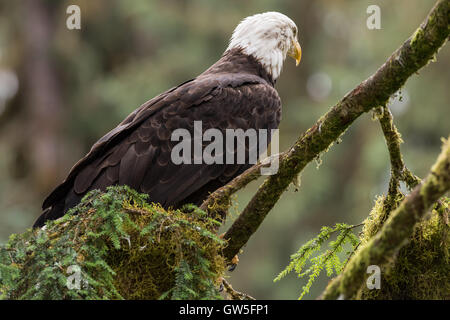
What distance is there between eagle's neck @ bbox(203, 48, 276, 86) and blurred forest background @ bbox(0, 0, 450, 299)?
23.3ft

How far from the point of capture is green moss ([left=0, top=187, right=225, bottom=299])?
2.63 meters

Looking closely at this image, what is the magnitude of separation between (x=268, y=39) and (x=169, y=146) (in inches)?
78.1

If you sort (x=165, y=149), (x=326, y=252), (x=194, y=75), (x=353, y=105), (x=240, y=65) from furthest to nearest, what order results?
(x=194, y=75) → (x=240, y=65) → (x=165, y=149) → (x=326, y=252) → (x=353, y=105)

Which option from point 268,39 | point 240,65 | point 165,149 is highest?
point 268,39

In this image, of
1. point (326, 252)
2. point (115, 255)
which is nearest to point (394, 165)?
point (326, 252)

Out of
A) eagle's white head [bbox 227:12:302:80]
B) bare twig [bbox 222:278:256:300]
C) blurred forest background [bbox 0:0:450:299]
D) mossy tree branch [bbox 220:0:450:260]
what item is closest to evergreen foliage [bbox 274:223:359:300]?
bare twig [bbox 222:278:256:300]

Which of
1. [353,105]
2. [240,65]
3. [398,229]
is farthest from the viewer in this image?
[240,65]

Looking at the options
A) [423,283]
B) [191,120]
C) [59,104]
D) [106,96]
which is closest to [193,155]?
[191,120]

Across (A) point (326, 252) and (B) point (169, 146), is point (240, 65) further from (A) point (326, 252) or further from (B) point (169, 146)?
(A) point (326, 252)

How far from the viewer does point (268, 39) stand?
19.8 ft

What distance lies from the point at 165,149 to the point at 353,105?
195 centimetres

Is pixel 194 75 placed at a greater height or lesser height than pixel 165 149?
lesser

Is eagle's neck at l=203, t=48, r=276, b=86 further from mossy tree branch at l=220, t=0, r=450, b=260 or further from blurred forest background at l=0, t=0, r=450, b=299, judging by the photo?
blurred forest background at l=0, t=0, r=450, b=299

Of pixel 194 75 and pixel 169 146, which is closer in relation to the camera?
pixel 169 146
